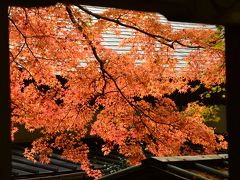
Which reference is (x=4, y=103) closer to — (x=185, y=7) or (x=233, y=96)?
(x=185, y=7)

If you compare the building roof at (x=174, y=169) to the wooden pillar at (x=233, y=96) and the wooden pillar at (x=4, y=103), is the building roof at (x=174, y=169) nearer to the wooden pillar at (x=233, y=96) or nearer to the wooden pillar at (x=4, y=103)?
the wooden pillar at (x=233, y=96)

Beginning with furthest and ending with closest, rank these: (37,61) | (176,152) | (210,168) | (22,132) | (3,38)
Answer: (22,132) → (176,152) → (37,61) → (210,168) → (3,38)

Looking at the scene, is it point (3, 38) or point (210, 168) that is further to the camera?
point (210, 168)

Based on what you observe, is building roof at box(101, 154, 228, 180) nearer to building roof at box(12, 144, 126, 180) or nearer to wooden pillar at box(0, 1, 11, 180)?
wooden pillar at box(0, 1, 11, 180)

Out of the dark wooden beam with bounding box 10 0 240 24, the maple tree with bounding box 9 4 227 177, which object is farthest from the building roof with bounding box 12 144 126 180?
the dark wooden beam with bounding box 10 0 240 24

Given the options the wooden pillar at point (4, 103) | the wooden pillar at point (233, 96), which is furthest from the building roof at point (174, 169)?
the wooden pillar at point (4, 103)

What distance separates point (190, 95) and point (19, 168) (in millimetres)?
4866

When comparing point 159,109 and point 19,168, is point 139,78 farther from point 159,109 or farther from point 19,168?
point 19,168

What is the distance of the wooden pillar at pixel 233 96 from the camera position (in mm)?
2070

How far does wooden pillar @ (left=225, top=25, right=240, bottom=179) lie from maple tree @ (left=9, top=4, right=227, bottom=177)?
526 centimetres

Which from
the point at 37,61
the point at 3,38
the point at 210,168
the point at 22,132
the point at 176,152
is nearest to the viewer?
the point at 3,38

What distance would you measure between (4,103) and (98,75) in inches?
232

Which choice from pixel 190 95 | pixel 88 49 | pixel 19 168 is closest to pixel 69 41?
pixel 88 49

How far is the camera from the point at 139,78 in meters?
7.69
